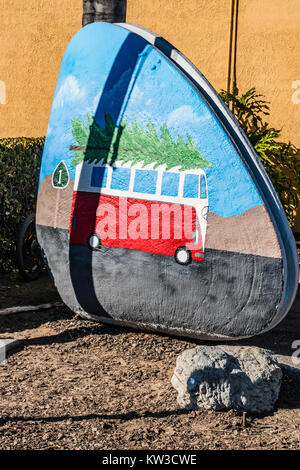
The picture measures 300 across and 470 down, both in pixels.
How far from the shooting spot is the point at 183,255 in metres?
5.04

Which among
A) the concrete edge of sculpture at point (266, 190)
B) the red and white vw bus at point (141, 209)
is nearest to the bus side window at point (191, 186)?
the red and white vw bus at point (141, 209)

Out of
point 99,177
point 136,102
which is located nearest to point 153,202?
point 99,177

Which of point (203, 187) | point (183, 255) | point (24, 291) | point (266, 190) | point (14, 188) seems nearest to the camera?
point (266, 190)

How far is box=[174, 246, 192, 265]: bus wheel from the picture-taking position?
5.03m

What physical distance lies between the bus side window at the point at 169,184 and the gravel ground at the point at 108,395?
1328mm

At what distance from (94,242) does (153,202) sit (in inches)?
26.7

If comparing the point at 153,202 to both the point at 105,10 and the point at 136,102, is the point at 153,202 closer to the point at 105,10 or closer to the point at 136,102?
the point at 136,102

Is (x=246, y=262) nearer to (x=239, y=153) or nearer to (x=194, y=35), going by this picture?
(x=239, y=153)

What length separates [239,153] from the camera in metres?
4.75

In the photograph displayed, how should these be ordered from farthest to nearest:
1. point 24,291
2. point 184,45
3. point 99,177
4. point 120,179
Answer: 1. point 184,45
2. point 24,291
3. point 99,177
4. point 120,179

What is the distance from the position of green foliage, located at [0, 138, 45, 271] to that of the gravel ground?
1.60m

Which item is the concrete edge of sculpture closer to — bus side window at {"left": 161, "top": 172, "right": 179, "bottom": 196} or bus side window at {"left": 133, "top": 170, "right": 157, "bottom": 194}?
bus side window at {"left": 161, "top": 172, "right": 179, "bottom": 196}

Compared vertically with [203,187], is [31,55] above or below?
above
